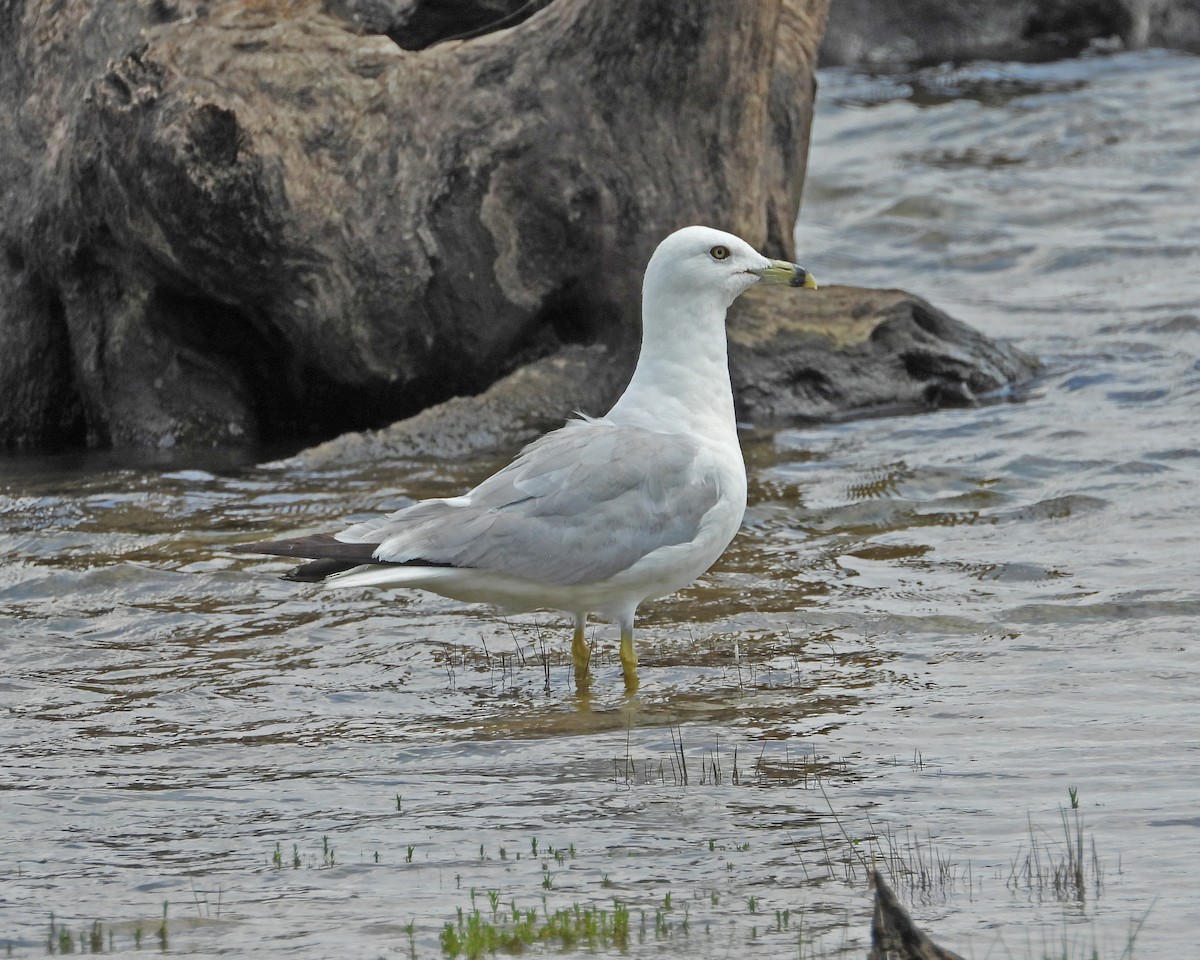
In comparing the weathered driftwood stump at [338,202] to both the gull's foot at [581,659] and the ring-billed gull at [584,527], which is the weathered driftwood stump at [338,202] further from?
the gull's foot at [581,659]

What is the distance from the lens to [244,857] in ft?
15.9

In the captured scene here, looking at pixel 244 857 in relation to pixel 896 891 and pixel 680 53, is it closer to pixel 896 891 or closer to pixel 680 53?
pixel 896 891

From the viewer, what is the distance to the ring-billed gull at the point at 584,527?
20.2 feet

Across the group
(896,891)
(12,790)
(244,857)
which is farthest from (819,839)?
(12,790)

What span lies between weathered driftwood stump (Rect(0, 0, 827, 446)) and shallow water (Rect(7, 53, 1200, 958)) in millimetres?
1113

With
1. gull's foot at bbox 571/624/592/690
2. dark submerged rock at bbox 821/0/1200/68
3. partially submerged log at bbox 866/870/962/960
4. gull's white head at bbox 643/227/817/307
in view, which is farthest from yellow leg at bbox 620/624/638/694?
dark submerged rock at bbox 821/0/1200/68

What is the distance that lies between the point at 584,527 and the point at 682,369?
82cm

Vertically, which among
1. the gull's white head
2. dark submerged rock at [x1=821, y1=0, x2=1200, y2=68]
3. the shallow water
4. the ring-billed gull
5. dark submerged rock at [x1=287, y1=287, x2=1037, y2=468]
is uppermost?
dark submerged rock at [x1=821, y1=0, x2=1200, y2=68]

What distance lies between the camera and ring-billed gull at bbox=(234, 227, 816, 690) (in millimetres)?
6164

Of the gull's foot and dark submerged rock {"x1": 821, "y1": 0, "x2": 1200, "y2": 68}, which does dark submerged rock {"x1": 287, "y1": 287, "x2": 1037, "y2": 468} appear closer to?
the gull's foot

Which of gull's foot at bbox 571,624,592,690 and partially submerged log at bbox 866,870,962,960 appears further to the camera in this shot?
gull's foot at bbox 571,624,592,690

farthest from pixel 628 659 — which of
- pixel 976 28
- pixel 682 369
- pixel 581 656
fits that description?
pixel 976 28

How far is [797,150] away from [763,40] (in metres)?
1.47

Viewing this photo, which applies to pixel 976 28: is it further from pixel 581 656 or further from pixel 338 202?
pixel 581 656
